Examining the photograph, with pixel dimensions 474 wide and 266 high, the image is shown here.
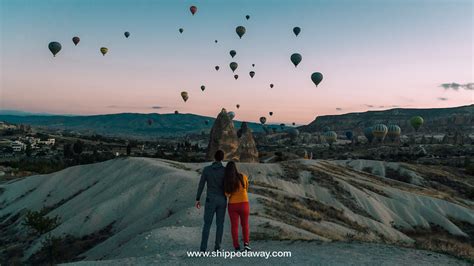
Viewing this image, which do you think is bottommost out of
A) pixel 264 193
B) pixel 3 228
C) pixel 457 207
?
pixel 3 228

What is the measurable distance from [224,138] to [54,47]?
97.1ft

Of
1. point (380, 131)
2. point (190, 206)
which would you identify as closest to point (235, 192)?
point (190, 206)

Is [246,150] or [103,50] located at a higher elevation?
[103,50]

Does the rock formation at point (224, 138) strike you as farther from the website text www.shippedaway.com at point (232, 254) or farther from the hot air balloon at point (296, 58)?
the website text www.shippedaway.com at point (232, 254)

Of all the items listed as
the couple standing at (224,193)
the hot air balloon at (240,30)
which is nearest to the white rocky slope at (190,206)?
the couple standing at (224,193)

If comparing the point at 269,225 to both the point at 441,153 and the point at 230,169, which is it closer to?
the point at 230,169

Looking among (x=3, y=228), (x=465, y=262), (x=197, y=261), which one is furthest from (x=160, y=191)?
(x=465, y=262)

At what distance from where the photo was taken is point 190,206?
25.9 m

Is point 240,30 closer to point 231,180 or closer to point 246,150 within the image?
point 246,150

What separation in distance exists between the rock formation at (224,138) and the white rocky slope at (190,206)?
8.41 metres

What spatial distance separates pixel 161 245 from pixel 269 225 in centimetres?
565

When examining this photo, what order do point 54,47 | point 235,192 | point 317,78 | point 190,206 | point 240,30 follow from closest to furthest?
point 235,192 → point 190,206 → point 54,47 → point 240,30 → point 317,78

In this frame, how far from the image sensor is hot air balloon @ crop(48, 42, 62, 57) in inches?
2304

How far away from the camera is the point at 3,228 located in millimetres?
39344
